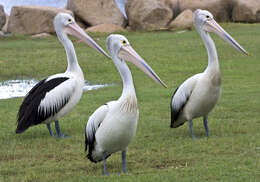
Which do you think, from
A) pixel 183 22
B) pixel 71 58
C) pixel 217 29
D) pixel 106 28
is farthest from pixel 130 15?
pixel 217 29

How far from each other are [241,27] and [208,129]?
47.8 feet

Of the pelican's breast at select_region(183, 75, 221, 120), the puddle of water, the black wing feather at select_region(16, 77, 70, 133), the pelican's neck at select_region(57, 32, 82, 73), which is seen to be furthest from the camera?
the puddle of water

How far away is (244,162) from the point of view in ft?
18.4

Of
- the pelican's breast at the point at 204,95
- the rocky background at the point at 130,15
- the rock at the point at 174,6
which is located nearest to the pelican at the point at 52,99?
the pelican's breast at the point at 204,95

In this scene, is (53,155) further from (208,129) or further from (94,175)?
(208,129)

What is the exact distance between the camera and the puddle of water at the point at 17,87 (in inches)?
452

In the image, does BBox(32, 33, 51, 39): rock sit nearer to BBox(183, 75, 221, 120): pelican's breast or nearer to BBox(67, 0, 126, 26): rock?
BBox(67, 0, 126, 26): rock

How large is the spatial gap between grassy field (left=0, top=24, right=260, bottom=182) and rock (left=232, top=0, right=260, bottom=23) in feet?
29.0

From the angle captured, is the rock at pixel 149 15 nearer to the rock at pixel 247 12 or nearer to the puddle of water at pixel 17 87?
the rock at pixel 247 12

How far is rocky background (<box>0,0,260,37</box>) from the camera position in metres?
22.3

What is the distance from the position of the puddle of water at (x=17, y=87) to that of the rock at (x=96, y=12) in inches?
465

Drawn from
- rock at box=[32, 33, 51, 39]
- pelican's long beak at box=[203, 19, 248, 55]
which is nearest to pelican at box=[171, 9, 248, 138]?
pelican's long beak at box=[203, 19, 248, 55]

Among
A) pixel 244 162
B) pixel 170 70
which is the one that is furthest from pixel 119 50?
pixel 170 70

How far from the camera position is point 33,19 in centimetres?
2234
